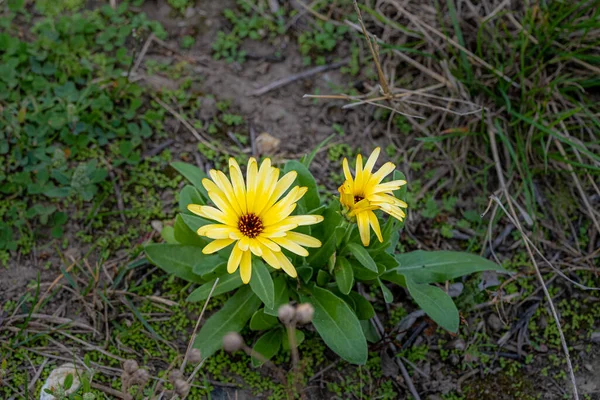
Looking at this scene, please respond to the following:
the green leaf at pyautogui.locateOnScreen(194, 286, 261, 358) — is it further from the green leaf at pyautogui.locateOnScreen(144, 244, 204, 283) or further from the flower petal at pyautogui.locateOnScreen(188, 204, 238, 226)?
the flower petal at pyautogui.locateOnScreen(188, 204, 238, 226)

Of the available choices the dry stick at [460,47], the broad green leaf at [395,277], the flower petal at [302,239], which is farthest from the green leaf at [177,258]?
the dry stick at [460,47]

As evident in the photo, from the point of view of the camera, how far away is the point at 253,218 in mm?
2727

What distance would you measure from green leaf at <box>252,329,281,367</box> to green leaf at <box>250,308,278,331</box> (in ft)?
0.20

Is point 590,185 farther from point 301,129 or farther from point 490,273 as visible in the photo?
point 301,129

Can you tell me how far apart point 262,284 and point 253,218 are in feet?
0.96

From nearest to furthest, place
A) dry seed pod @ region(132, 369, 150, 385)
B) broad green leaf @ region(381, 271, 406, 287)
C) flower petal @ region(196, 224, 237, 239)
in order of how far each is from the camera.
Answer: dry seed pod @ region(132, 369, 150, 385) < flower petal @ region(196, 224, 237, 239) < broad green leaf @ region(381, 271, 406, 287)

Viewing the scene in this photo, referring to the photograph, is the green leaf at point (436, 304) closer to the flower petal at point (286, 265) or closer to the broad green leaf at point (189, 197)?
the flower petal at point (286, 265)

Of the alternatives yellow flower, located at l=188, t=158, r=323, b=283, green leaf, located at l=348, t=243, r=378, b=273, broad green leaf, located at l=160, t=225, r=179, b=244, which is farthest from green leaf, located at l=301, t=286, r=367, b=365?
broad green leaf, located at l=160, t=225, r=179, b=244

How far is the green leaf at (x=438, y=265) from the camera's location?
3252mm

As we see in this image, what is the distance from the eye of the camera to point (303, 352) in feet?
10.6

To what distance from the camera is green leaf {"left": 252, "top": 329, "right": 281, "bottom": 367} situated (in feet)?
10.0

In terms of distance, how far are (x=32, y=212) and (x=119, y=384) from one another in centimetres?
110

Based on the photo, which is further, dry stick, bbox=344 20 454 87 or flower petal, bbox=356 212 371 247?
dry stick, bbox=344 20 454 87

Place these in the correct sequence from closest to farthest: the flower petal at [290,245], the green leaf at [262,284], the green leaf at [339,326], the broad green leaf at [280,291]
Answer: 1. the flower petal at [290,245]
2. the green leaf at [262,284]
3. the green leaf at [339,326]
4. the broad green leaf at [280,291]
